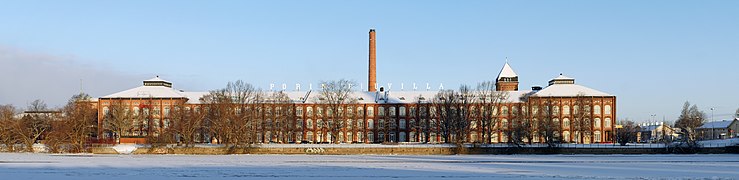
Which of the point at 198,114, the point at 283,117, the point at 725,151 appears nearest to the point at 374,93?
the point at 283,117

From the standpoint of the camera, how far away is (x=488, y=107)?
99.1 m

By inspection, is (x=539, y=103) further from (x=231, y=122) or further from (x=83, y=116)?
(x=83, y=116)

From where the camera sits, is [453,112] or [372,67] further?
[372,67]

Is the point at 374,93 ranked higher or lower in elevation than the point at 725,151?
higher

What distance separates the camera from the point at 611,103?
4109 inches

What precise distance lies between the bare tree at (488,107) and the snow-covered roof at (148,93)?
143 ft

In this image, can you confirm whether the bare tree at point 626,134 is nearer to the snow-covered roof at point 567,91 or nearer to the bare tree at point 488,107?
the snow-covered roof at point 567,91

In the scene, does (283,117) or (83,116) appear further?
(283,117)

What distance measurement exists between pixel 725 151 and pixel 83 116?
2628 inches

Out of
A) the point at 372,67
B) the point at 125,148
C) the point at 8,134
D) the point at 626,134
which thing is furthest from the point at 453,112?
the point at 8,134

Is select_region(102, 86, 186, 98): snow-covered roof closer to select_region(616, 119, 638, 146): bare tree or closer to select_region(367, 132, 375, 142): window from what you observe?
select_region(367, 132, 375, 142): window

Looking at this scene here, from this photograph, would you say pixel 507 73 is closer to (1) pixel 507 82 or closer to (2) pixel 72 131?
(1) pixel 507 82

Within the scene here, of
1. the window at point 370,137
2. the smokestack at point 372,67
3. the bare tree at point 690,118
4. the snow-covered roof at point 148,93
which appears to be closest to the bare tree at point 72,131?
the snow-covered roof at point 148,93

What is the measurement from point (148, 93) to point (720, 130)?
112091 mm
